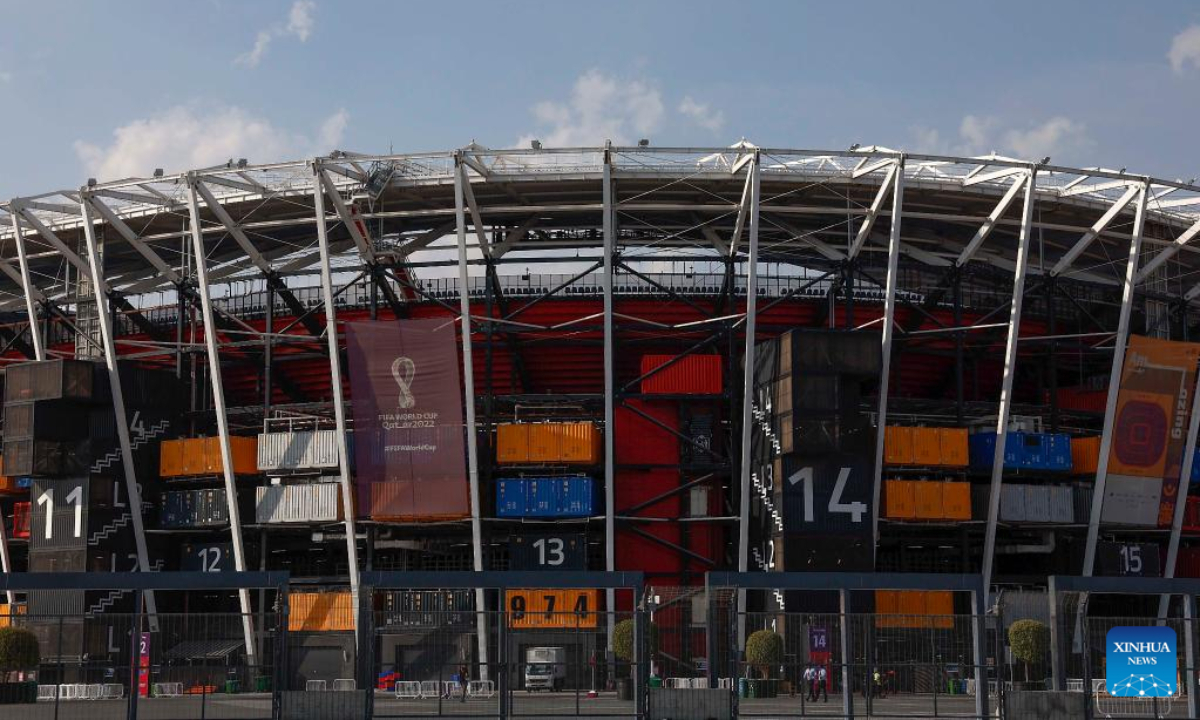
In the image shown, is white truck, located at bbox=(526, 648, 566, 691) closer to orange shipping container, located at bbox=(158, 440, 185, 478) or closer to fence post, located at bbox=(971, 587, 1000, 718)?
fence post, located at bbox=(971, 587, 1000, 718)

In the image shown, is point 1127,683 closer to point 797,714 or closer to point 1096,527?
point 797,714

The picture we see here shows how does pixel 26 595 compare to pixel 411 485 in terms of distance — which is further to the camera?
pixel 26 595

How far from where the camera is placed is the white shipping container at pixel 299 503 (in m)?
67.7

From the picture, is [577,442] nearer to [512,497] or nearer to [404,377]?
[512,497]

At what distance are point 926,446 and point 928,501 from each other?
257 cm

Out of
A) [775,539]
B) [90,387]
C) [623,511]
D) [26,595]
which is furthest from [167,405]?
[775,539]

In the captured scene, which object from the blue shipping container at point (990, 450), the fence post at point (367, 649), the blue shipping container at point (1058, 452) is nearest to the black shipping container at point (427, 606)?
the fence post at point (367, 649)

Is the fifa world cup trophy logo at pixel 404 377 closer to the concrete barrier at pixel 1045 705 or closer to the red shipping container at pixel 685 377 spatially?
the red shipping container at pixel 685 377

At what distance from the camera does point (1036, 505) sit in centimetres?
6906

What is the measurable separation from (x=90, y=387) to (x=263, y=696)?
117 feet

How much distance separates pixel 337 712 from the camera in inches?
1297

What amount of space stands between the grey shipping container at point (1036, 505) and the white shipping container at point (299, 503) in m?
30.5

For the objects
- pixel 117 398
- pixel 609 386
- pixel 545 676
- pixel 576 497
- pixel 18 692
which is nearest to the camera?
pixel 545 676

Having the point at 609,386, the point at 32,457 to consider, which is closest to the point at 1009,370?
the point at 609,386
